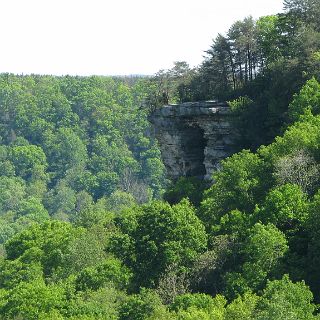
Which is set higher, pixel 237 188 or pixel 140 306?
pixel 237 188

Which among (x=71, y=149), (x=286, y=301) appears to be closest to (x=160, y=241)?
(x=286, y=301)

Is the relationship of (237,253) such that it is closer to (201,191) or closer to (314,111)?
(314,111)

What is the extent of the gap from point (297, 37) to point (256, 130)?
260 inches

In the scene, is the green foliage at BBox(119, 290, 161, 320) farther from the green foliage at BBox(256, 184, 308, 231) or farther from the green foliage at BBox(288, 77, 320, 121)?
the green foliage at BBox(288, 77, 320, 121)

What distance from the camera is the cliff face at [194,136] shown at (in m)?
56.7

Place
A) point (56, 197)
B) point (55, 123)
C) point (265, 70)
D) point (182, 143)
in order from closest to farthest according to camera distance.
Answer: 1. point (265, 70)
2. point (182, 143)
3. point (56, 197)
4. point (55, 123)

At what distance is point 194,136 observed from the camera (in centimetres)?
6044

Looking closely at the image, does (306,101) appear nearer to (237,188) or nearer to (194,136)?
(237,188)

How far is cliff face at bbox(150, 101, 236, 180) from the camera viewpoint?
186 feet

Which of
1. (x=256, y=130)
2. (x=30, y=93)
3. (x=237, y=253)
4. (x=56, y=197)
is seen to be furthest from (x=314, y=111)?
(x=30, y=93)

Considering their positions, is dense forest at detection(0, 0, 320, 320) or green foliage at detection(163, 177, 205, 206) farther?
green foliage at detection(163, 177, 205, 206)

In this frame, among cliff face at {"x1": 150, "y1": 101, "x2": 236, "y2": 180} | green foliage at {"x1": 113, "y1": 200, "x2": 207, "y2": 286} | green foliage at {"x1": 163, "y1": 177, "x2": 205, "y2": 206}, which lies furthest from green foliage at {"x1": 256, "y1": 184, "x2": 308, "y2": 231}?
cliff face at {"x1": 150, "y1": 101, "x2": 236, "y2": 180}

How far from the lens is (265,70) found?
56.9 metres

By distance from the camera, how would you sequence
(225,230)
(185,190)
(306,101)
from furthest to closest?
1. (185,190)
2. (306,101)
3. (225,230)
